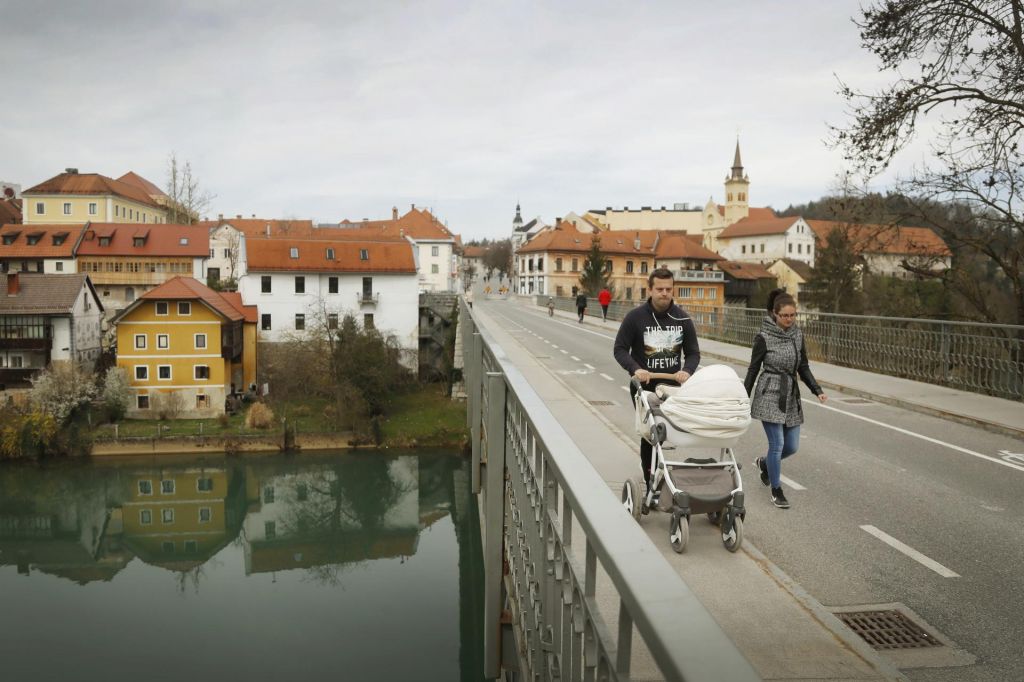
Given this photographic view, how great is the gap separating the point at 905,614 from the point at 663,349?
2511mm

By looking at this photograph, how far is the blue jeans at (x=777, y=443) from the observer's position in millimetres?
6520

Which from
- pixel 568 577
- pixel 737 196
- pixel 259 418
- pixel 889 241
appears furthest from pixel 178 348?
pixel 737 196

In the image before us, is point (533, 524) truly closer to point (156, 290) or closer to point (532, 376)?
point (532, 376)

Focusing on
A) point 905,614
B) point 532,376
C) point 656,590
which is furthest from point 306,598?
point 656,590

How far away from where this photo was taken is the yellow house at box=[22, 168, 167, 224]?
8512 cm

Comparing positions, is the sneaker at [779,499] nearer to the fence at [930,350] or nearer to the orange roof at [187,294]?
the fence at [930,350]

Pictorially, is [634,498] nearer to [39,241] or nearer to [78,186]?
[39,241]

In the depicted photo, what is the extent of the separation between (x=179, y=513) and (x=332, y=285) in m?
28.8

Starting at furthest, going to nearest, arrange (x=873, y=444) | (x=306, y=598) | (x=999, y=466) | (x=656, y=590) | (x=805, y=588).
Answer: (x=306, y=598)
(x=873, y=444)
(x=999, y=466)
(x=805, y=588)
(x=656, y=590)

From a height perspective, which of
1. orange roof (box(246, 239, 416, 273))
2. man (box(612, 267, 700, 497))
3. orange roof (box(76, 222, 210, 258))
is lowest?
man (box(612, 267, 700, 497))

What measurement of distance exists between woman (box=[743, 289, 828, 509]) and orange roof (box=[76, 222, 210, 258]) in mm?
71418

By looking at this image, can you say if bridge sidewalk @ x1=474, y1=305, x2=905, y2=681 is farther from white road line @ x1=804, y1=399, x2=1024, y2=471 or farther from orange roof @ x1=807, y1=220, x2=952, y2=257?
orange roof @ x1=807, y1=220, x2=952, y2=257

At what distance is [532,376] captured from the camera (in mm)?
15250

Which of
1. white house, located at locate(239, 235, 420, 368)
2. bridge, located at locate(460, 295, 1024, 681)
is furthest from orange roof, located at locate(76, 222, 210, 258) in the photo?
bridge, located at locate(460, 295, 1024, 681)
